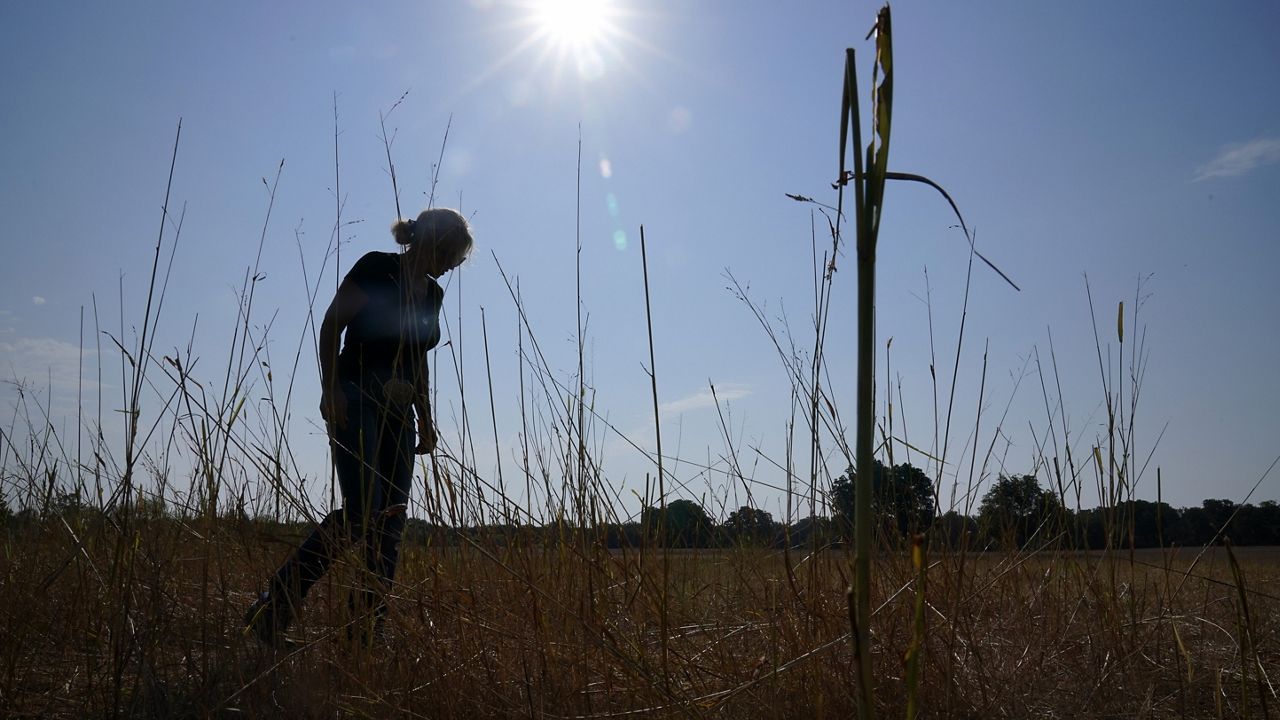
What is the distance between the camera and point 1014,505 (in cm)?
260

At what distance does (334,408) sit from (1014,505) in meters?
2.14

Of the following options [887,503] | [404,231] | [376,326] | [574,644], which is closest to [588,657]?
[574,644]

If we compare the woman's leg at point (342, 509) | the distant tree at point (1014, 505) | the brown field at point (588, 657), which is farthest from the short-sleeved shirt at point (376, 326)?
the distant tree at point (1014, 505)

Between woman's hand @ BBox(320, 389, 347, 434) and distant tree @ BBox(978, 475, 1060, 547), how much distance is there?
5.56 ft

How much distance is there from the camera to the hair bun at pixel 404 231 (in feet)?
5.46

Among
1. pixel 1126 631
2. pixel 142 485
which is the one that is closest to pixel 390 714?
pixel 142 485

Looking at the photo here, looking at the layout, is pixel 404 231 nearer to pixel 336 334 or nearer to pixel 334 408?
pixel 336 334

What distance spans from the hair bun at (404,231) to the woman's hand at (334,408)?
0.40 metres

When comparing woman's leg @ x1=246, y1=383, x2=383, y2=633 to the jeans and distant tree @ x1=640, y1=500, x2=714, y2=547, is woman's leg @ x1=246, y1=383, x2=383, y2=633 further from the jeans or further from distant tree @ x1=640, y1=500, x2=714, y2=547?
distant tree @ x1=640, y1=500, x2=714, y2=547

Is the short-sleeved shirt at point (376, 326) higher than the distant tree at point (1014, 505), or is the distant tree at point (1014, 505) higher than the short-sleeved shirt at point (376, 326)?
the short-sleeved shirt at point (376, 326)

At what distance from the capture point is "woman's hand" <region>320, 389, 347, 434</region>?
184 cm

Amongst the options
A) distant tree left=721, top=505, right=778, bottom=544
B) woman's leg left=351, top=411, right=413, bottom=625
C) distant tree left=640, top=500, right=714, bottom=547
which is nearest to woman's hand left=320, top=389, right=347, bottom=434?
woman's leg left=351, top=411, right=413, bottom=625

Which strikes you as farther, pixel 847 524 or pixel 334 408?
pixel 334 408

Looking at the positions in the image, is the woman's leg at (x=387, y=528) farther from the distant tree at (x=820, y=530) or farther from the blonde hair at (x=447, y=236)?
the distant tree at (x=820, y=530)
